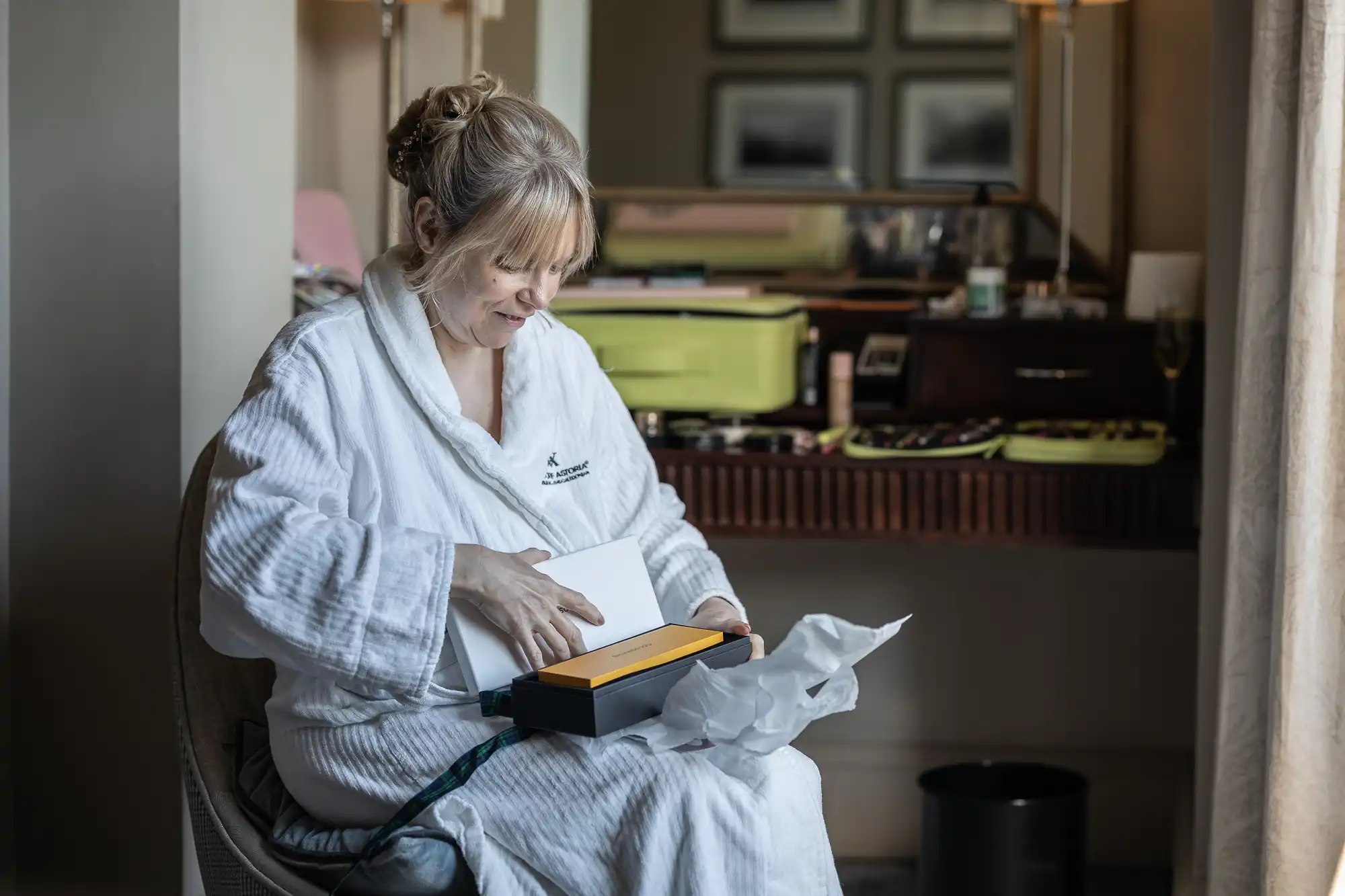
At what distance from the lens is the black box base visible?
133 centimetres

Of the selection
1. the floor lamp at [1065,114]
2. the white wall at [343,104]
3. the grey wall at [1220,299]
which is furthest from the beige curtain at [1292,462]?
the white wall at [343,104]

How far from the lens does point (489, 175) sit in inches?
58.5

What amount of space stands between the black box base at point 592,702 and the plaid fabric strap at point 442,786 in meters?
0.02

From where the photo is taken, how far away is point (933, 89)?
2.67 metres

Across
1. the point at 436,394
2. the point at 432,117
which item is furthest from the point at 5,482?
the point at 432,117

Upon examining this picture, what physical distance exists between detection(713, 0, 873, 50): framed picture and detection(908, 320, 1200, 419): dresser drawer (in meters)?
0.59

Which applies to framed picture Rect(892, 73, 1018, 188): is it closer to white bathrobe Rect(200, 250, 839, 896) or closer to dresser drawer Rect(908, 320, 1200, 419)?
dresser drawer Rect(908, 320, 1200, 419)

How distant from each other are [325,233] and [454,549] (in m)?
1.49

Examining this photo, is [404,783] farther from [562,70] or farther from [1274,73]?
[562,70]

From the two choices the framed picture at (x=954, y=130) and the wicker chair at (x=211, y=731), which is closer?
the wicker chair at (x=211, y=731)

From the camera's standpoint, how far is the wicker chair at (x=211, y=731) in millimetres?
1449

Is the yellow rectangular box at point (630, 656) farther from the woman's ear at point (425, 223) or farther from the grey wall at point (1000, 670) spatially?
the grey wall at point (1000, 670)

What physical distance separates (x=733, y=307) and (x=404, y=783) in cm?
117

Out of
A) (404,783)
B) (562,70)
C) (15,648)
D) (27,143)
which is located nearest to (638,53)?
(562,70)
